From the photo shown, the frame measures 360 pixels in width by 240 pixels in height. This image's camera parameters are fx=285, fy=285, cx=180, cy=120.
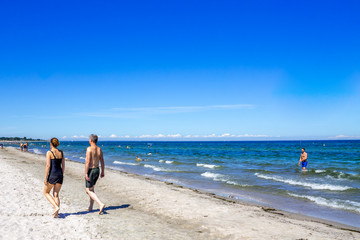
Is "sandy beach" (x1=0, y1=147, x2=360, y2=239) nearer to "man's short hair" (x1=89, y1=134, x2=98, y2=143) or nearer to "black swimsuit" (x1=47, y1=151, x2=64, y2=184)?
"black swimsuit" (x1=47, y1=151, x2=64, y2=184)

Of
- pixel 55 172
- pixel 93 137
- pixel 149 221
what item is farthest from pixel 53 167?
pixel 149 221

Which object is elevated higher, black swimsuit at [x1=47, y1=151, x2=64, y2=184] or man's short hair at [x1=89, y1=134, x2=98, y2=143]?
man's short hair at [x1=89, y1=134, x2=98, y2=143]

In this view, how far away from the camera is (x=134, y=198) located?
1080cm

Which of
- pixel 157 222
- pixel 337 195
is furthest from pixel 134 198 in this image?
pixel 337 195

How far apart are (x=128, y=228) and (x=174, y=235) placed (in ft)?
3.67

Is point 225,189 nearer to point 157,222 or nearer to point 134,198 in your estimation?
point 134,198

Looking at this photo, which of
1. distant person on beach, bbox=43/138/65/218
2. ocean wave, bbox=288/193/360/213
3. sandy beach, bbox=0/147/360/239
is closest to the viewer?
sandy beach, bbox=0/147/360/239

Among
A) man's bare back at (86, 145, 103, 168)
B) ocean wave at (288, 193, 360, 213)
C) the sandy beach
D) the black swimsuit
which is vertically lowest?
ocean wave at (288, 193, 360, 213)

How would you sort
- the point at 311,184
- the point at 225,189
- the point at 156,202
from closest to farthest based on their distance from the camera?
the point at 156,202 < the point at 225,189 < the point at 311,184

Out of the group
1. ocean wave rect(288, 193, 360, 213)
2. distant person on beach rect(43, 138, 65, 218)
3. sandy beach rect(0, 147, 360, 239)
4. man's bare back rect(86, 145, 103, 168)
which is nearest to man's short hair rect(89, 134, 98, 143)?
man's bare back rect(86, 145, 103, 168)

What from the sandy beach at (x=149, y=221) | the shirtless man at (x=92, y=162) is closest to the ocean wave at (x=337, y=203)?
the sandy beach at (x=149, y=221)

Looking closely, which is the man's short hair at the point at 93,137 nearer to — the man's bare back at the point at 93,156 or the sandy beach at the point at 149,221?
the man's bare back at the point at 93,156

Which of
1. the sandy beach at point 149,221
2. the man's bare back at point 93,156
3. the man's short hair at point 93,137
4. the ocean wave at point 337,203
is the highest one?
the man's short hair at point 93,137

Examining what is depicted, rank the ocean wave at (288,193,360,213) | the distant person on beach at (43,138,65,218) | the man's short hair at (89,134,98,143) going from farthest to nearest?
1. the ocean wave at (288,193,360,213)
2. the man's short hair at (89,134,98,143)
3. the distant person on beach at (43,138,65,218)
